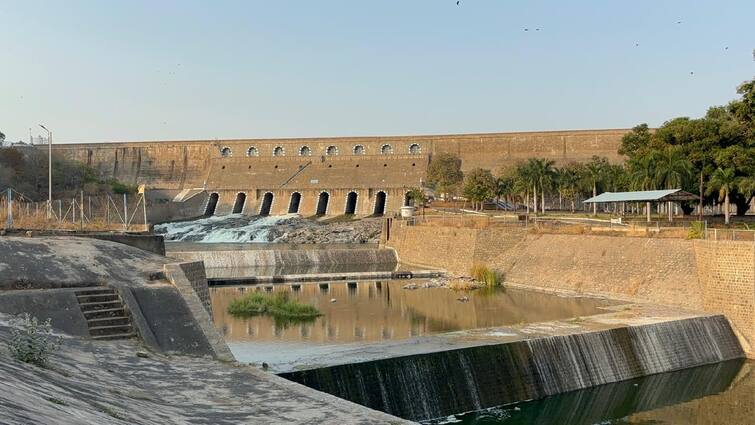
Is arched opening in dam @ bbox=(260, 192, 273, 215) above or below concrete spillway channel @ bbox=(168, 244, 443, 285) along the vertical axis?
above

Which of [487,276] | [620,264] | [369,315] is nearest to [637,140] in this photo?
[487,276]

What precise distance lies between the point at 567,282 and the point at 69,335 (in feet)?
68.4

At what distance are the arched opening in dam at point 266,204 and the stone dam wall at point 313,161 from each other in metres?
0.30

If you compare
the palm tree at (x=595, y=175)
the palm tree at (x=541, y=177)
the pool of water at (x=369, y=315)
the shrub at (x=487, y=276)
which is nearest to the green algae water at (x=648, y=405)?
the pool of water at (x=369, y=315)

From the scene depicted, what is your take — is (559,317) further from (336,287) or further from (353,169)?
(353,169)

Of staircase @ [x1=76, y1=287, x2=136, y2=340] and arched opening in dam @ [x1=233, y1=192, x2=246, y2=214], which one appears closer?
staircase @ [x1=76, y1=287, x2=136, y2=340]

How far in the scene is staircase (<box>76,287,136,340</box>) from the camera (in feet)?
37.4

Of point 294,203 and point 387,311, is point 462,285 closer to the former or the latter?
point 387,311

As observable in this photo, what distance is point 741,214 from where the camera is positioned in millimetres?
35656

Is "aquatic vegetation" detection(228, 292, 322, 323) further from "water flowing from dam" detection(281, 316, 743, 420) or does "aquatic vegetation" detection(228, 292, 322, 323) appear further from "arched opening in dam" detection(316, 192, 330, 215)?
"arched opening in dam" detection(316, 192, 330, 215)

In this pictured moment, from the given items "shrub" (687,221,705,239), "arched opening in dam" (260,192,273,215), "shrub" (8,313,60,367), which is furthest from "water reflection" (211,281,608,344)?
"arched opening in dam" (260,192,273,215)

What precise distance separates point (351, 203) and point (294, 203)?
5.35 meters

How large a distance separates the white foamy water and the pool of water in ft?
73.0

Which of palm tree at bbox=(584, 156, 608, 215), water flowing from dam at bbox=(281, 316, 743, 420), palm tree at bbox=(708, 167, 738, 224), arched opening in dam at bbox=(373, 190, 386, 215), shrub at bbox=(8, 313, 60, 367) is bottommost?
water flowing from dam at bbox=(281, 316, 743, 420)
